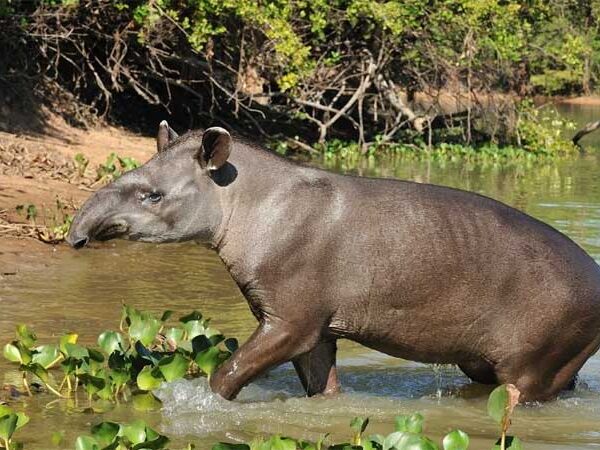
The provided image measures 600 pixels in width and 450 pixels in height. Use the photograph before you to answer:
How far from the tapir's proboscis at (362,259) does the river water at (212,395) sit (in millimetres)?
244

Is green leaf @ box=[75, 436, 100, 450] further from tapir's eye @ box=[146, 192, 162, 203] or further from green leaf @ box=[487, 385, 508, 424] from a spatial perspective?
green leaf @ box=[487, 385, 508, 424]

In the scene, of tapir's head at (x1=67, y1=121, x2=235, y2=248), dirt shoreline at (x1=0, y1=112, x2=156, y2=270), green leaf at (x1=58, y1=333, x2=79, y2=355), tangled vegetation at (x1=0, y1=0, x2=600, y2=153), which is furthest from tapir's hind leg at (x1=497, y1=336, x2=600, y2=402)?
tangled vegetation at (x1=0, y1=0, x2=600, y2=153)

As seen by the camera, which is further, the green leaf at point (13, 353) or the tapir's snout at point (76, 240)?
the green leaf at point (13, 353)

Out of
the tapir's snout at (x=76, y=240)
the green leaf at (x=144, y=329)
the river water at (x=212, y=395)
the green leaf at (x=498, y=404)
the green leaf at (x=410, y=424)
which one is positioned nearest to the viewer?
the green leaf at (x=498, y=404)

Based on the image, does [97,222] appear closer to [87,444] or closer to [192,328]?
[87,444]

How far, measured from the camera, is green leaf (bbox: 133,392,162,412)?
6762mm

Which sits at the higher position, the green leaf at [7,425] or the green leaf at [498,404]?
the green leaf at [498,404]

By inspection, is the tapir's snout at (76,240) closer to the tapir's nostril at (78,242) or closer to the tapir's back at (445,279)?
the tapir's nostril at (78,242)

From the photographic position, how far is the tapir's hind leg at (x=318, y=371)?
7027mm

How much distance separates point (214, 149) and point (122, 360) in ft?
4.79

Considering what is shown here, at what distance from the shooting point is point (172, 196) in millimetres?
6480

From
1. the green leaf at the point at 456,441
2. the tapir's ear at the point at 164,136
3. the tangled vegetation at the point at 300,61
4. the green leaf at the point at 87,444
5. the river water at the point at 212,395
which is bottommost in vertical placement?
the tangled vegetation at the point at 300,61

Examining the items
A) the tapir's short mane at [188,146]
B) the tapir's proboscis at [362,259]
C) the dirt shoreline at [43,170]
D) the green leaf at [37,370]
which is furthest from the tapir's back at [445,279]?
the dirt shoreline at [43,170]

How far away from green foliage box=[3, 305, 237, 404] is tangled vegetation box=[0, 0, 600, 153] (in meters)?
9.98
